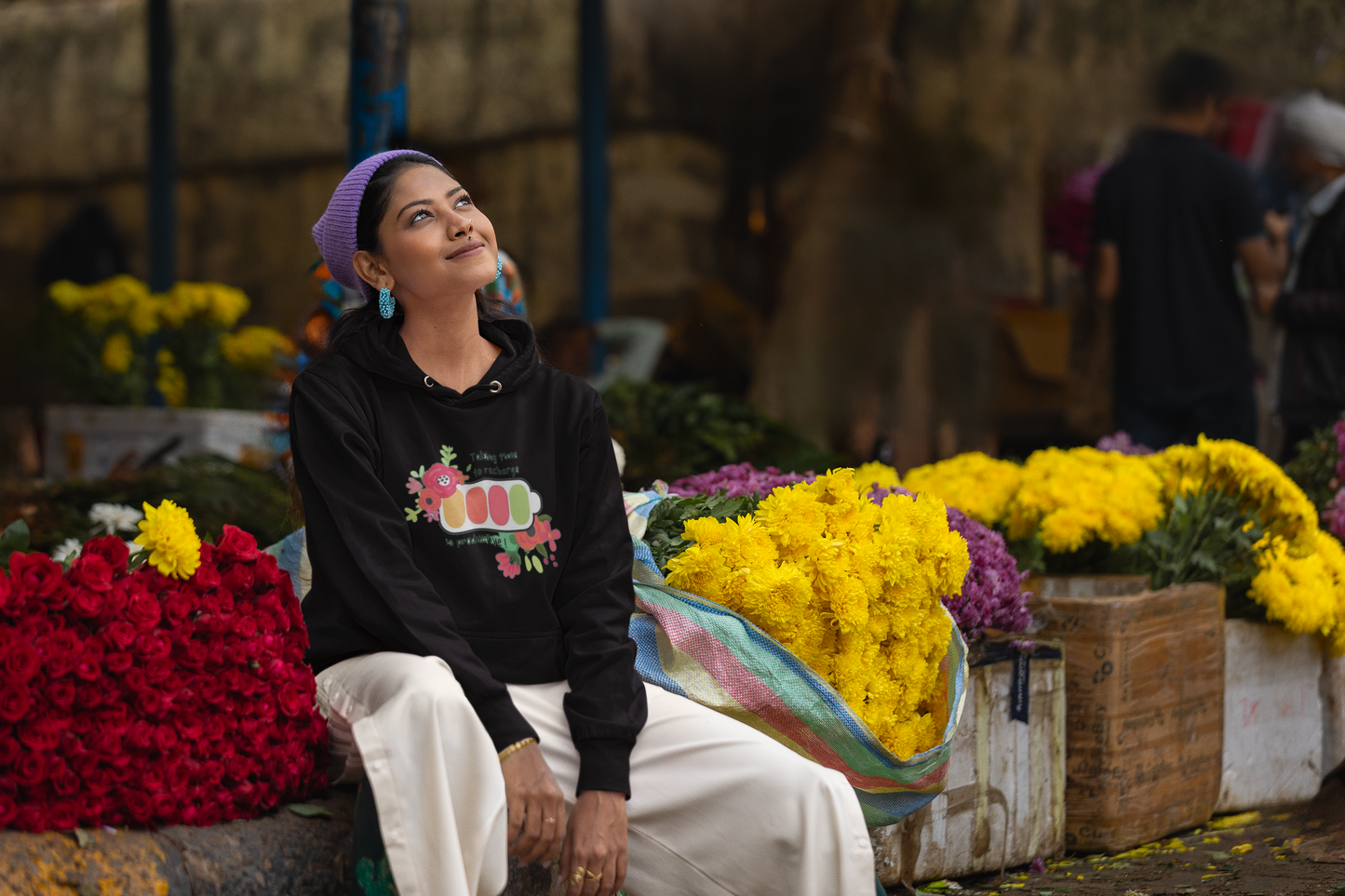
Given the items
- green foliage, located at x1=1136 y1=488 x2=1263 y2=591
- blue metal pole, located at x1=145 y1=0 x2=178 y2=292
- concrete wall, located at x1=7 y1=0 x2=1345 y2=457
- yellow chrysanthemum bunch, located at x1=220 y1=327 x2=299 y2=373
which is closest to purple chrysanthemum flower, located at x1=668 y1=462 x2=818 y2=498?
green foliage, located at x1=1136 y1=488 x2=1263 y2=591

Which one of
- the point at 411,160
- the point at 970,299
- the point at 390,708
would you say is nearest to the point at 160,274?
the point at 970,299

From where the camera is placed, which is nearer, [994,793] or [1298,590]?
[994,793]

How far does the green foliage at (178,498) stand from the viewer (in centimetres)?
415

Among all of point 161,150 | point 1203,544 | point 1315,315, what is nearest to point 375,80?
point 1203,544

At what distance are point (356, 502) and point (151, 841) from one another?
0.55m

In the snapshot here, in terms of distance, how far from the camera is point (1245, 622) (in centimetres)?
379

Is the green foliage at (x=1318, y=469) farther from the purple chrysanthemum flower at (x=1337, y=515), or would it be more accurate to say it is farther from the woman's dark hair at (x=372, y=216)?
the woman's dark hair at (x=372, y=216)

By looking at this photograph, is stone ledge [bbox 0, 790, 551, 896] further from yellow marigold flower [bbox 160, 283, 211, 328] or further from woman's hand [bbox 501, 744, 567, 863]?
yellow marigold flower [bbox 160, 283, 211, 328]

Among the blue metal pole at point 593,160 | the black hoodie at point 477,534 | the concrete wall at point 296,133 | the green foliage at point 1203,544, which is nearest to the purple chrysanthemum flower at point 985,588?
the green foliage at point 1203,544

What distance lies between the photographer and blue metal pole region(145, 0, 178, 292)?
724 cm

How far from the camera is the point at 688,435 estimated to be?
16.4ft

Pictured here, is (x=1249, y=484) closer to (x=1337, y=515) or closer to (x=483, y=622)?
(x=1337, y=515)

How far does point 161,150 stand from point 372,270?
5.55 m

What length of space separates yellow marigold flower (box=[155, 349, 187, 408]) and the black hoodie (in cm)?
435
